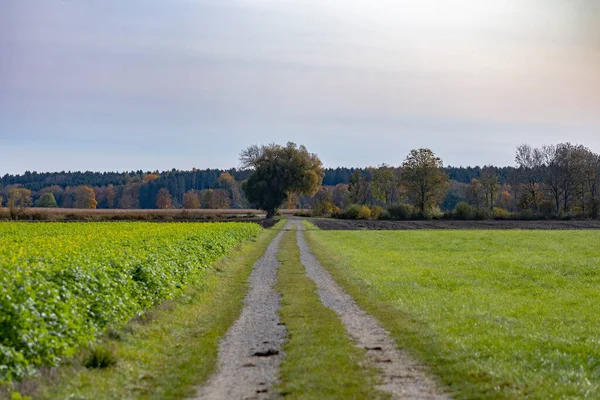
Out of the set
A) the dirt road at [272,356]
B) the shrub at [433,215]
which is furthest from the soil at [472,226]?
the dirt road at [272,356]

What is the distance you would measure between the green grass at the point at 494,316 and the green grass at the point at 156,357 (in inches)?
162

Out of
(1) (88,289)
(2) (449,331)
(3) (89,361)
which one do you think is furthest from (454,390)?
(1) (88,289)

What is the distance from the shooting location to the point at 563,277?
2567 cm

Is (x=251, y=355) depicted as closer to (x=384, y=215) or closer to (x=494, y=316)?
(x=494, y=316)

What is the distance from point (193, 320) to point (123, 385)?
6.28 metres

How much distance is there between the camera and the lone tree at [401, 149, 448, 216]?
385 feet

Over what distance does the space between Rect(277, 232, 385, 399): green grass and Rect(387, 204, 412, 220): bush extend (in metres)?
97.2

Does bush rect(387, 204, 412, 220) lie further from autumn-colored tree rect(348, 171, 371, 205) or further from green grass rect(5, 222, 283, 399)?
green grass rect(5, 222, 283, 399)

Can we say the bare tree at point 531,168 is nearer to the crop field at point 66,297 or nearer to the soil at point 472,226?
the soil at point 472,226

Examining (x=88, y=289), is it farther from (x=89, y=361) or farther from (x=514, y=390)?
(x=514, y=390)

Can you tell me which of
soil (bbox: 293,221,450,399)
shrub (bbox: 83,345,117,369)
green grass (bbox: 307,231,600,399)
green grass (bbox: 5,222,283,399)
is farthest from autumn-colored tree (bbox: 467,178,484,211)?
shrub (bbox: 83,345,117,369)

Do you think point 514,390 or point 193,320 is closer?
point 514,390

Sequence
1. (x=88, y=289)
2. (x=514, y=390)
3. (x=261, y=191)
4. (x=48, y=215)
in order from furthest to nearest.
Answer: (x=261, y=191) → (x=48, y=215) → (x=88, y=289) → (x=514, y=390)

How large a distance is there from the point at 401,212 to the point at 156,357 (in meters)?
106
